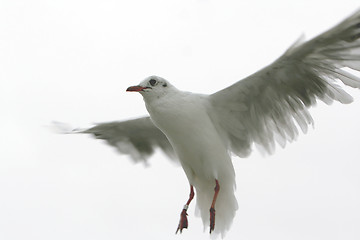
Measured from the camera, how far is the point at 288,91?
9539 mm

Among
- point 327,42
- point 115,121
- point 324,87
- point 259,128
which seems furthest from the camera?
point 115,121

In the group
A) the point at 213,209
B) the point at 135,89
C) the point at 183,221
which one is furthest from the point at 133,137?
the point at 213,209

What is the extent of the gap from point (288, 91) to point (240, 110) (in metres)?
0.66

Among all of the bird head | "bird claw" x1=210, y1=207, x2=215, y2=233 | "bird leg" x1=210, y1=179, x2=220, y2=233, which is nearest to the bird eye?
the bird head

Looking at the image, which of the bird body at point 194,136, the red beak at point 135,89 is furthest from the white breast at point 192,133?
the red beak at point 135,89

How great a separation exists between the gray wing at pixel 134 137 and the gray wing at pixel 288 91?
1465 millimetres

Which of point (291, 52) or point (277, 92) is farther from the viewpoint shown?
point (277, 92)

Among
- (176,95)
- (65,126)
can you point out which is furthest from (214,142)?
(65,126)

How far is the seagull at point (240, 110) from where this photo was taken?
8883mm

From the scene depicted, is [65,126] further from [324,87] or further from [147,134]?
[324,87]

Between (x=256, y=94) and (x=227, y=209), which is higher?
(x=256, y=94)

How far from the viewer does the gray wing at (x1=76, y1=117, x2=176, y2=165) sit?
11117 millimetres

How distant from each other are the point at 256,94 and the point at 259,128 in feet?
2.09

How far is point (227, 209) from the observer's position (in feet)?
33.3
